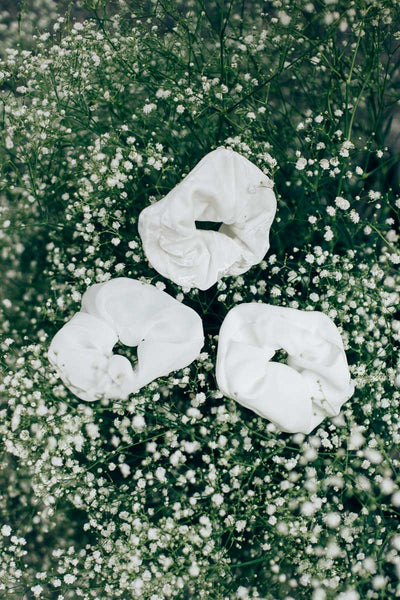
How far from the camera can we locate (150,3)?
1.20 metres

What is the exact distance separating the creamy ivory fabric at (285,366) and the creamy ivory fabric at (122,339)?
0.08 metres

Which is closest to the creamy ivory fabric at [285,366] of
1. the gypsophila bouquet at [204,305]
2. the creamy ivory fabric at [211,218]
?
the gypsophila bouquet at [204,305]

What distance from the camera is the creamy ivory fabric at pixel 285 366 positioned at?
2.82ft

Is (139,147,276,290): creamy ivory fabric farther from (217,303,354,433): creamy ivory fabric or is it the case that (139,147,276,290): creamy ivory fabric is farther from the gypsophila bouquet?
(217,303,354,433): creamy ivory fabric

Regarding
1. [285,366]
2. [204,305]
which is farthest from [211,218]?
[285,366]

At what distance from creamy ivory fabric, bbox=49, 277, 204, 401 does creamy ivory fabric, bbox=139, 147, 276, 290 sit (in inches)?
2.9

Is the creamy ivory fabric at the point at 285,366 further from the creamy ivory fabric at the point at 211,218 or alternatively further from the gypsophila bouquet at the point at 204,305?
the creamy ivory fabric at the point at 211,218

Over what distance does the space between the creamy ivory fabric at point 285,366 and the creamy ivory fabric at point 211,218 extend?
0.11 m

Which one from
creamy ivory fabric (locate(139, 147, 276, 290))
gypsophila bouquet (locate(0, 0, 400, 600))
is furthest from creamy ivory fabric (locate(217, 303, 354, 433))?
creamy ivory fabric (locate(139, 147, 276, 290))

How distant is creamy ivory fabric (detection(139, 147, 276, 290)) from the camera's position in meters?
0.89

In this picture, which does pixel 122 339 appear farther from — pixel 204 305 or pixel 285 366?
pixel 285 366

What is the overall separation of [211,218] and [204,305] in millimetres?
208

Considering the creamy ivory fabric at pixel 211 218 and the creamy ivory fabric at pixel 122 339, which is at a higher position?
the creamy ivory fabric at pixel 211 218

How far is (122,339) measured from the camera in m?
0.96
